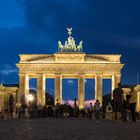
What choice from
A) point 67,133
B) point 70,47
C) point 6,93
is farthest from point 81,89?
point 67,133

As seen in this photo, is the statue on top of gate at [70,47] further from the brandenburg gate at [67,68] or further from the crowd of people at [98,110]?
the crowd of people at [98,110]

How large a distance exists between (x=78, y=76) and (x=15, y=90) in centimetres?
1298

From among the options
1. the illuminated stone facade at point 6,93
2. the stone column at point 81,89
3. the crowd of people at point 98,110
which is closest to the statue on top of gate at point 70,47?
the stone column at point 81,89

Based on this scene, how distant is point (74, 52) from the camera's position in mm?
94438

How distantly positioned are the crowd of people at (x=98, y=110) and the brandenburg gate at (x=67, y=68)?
32.2m

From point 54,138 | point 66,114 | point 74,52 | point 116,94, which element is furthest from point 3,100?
point 54,138

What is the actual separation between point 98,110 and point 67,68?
181 ft

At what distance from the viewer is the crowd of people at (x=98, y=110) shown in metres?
25.5

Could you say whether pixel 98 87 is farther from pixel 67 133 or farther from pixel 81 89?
pixel 67 133

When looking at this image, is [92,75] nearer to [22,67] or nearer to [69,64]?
[69,64]

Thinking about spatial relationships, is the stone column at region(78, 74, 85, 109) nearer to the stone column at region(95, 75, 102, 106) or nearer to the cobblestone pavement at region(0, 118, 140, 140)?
the stone column at region(95, 75, 102, 106)

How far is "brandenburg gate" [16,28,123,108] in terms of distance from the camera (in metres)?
92.2

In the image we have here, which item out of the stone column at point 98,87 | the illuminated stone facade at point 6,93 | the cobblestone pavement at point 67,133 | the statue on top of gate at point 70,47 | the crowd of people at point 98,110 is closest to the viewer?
the cobblestone pavement at point 67,133

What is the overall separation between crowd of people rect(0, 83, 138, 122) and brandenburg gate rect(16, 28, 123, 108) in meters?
32.2
